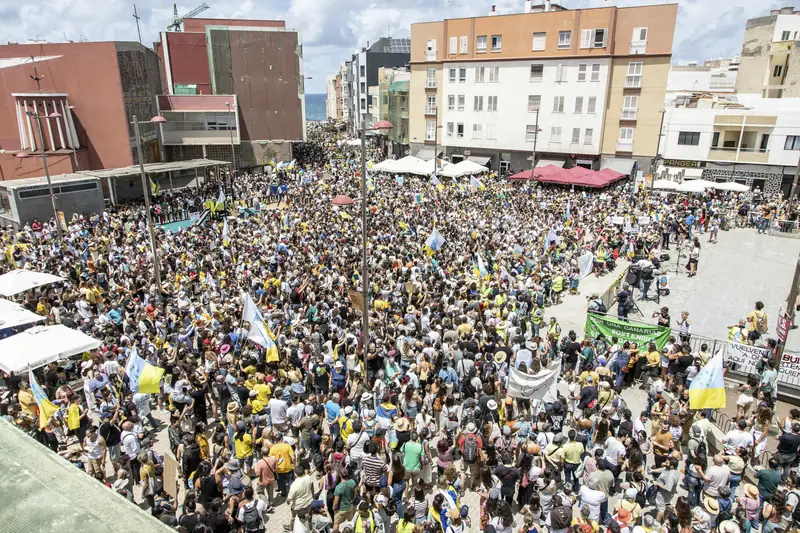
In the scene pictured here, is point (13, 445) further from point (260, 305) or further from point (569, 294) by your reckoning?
point (569, 294)

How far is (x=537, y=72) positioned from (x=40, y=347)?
144 ft

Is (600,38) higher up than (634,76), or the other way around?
(600,38)

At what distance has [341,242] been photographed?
72.1 feet

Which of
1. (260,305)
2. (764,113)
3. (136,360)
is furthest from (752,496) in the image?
(764,113)

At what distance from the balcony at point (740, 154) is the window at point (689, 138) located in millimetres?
1336

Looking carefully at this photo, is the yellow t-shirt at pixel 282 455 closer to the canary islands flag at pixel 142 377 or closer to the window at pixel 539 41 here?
the canary islands flag at pixel 142 377

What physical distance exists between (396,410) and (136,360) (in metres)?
5.53

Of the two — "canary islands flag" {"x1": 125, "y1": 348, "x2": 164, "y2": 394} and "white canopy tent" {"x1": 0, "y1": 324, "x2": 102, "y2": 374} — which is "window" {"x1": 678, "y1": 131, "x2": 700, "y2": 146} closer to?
"canary islands flag" {"x1": 125, "y1": 348, "x2": 164, "y2": 394}

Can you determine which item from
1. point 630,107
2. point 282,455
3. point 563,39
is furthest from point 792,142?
point 282,455

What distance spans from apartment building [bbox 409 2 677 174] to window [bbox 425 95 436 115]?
0.34 feet

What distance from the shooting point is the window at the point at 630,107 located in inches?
1662

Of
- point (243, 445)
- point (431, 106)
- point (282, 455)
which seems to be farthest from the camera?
point (431, 106)

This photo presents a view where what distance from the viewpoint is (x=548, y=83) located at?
4491 cm

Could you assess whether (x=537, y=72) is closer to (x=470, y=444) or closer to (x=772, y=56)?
(x=772, y=56)
